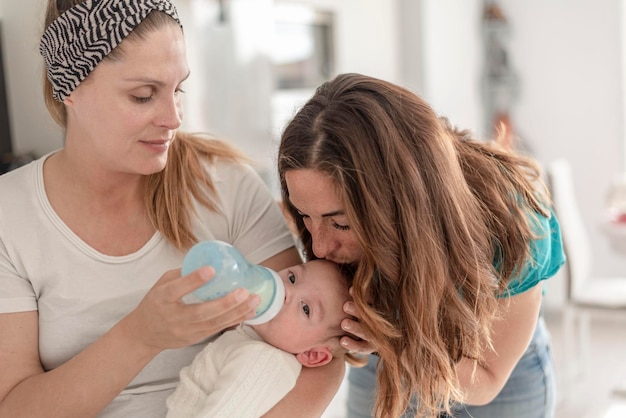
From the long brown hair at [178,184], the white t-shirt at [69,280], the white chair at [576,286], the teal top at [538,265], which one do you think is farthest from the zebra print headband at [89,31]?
the white chair at [576,286]

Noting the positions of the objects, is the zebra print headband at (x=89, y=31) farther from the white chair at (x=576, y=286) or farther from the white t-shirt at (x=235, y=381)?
the white chair at (x=576, y=286)

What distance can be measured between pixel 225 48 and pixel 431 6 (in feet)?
6.20

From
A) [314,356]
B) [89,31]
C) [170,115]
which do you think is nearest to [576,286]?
[314,356]

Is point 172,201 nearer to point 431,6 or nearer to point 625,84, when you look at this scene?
point 431,6

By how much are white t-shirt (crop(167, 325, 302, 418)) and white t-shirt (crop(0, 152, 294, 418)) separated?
0.09 metres

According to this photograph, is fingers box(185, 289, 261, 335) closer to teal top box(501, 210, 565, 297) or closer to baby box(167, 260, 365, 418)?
baby box(167, 260, 365, 418)

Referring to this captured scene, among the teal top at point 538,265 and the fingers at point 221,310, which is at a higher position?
the fingers at point 221,310

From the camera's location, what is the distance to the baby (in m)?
1.39

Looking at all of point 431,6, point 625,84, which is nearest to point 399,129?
point 431,6

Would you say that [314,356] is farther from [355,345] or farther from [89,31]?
[89,31]

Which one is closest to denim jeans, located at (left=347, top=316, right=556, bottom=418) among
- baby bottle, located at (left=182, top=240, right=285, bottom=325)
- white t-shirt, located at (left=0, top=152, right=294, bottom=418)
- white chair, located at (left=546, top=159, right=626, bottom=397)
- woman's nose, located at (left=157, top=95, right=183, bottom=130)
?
white t-shirt, located at (left=0, top=152, right=294, bottom=418)

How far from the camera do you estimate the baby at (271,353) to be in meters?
1.39

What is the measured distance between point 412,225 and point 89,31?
0.67m

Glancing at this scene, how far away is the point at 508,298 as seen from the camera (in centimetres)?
152
